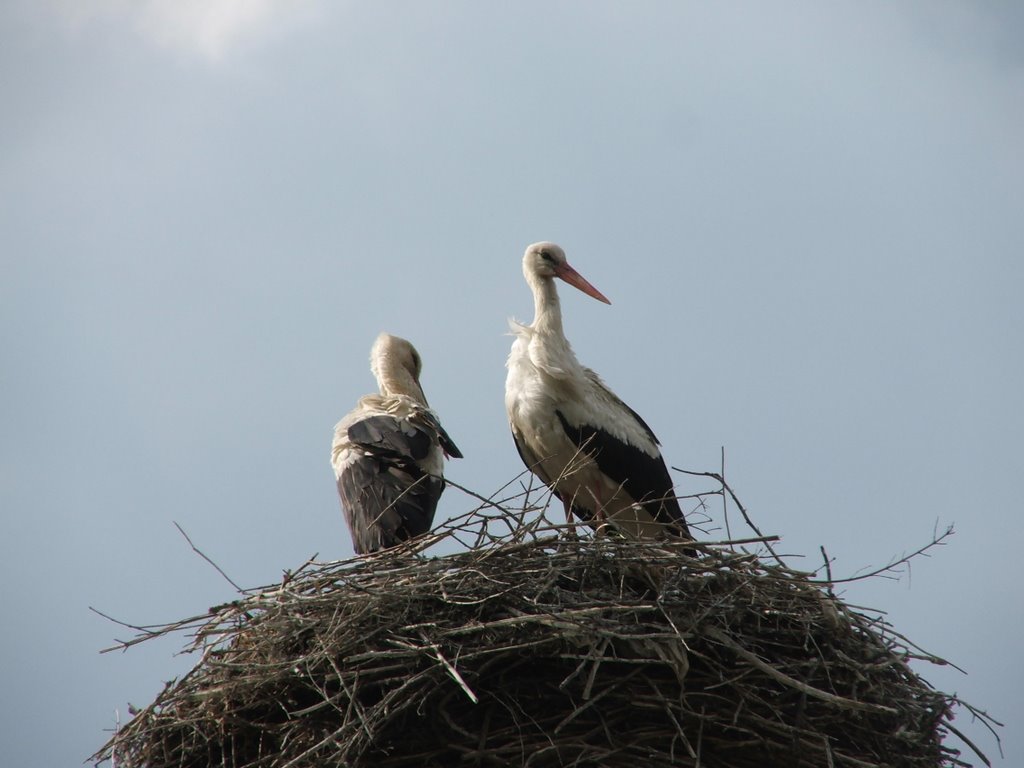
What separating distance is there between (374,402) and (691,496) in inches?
80.4

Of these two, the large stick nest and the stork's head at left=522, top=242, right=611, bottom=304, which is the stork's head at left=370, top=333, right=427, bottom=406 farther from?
the large stick nest

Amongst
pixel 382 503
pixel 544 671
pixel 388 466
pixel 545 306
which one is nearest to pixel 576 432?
pixel 545 306

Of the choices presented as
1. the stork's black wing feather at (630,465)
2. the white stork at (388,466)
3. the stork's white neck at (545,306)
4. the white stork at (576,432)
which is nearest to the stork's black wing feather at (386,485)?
the white stork at (388,466)

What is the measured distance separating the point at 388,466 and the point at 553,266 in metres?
1.48

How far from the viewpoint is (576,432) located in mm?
5676

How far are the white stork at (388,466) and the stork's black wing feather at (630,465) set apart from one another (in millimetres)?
597

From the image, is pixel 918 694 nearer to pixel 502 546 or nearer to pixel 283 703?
pixel 502 546

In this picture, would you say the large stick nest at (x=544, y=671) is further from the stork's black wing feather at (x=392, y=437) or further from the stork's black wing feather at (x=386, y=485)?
the stork's black wing feather at (x=392, y=437)

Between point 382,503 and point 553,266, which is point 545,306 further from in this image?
point 382,503

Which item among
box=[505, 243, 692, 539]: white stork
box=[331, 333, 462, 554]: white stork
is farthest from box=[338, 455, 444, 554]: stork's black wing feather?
box=[505, 243, 692, 539]: white stork

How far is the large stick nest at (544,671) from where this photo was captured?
11.9 ft

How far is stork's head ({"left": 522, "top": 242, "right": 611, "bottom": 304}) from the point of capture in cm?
628

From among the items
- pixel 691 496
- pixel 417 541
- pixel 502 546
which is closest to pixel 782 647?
pixel 691 496

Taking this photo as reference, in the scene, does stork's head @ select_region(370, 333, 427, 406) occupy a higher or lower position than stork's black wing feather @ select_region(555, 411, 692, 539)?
higher
